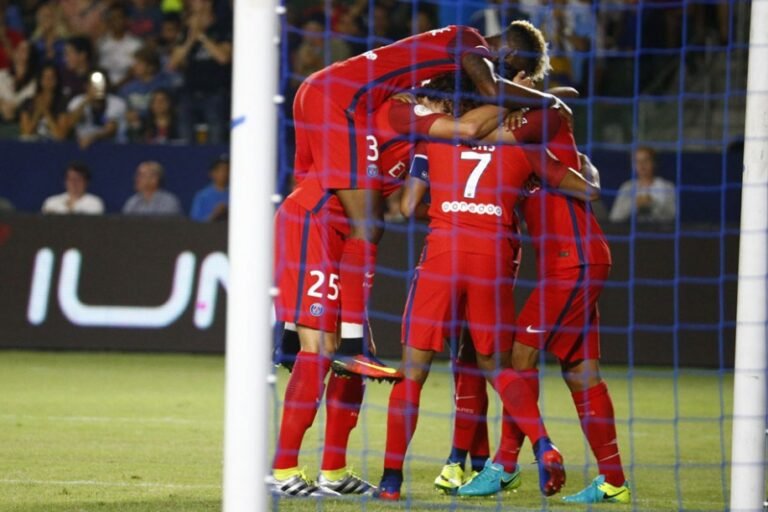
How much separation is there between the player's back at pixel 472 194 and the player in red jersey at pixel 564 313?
0.27 m

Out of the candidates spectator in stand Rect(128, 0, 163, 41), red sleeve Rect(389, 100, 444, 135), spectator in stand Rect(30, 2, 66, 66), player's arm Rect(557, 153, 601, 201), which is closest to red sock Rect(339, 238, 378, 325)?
red sleeve Rect(389, 100, 444, 135)

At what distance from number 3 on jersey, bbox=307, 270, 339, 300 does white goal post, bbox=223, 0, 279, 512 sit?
188cm

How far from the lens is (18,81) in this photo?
14680mm

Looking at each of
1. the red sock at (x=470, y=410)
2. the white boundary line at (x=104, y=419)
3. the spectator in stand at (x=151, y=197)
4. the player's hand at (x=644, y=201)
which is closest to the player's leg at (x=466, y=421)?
the red sock at (x=470, y=410)

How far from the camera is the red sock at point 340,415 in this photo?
628 centimetres

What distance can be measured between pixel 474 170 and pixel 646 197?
20.8 feet

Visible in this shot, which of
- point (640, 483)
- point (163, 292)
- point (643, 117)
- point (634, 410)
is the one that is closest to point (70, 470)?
point (640, 483)

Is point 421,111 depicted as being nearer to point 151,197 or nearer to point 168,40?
point 151,197

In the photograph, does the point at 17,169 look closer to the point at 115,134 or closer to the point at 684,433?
the point at 115,134

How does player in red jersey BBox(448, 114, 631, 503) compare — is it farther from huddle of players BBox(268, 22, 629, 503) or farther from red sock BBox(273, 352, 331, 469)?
red sock BBox(273, 352, 331, 469)

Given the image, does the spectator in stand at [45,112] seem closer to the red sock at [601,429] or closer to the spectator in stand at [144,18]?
the spectator in stand at [144,18]

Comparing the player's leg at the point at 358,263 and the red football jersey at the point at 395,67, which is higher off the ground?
the red football jersey at the point at 395,67

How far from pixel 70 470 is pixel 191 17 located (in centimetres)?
905

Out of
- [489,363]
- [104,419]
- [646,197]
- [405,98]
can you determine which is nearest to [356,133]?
[405,98]
